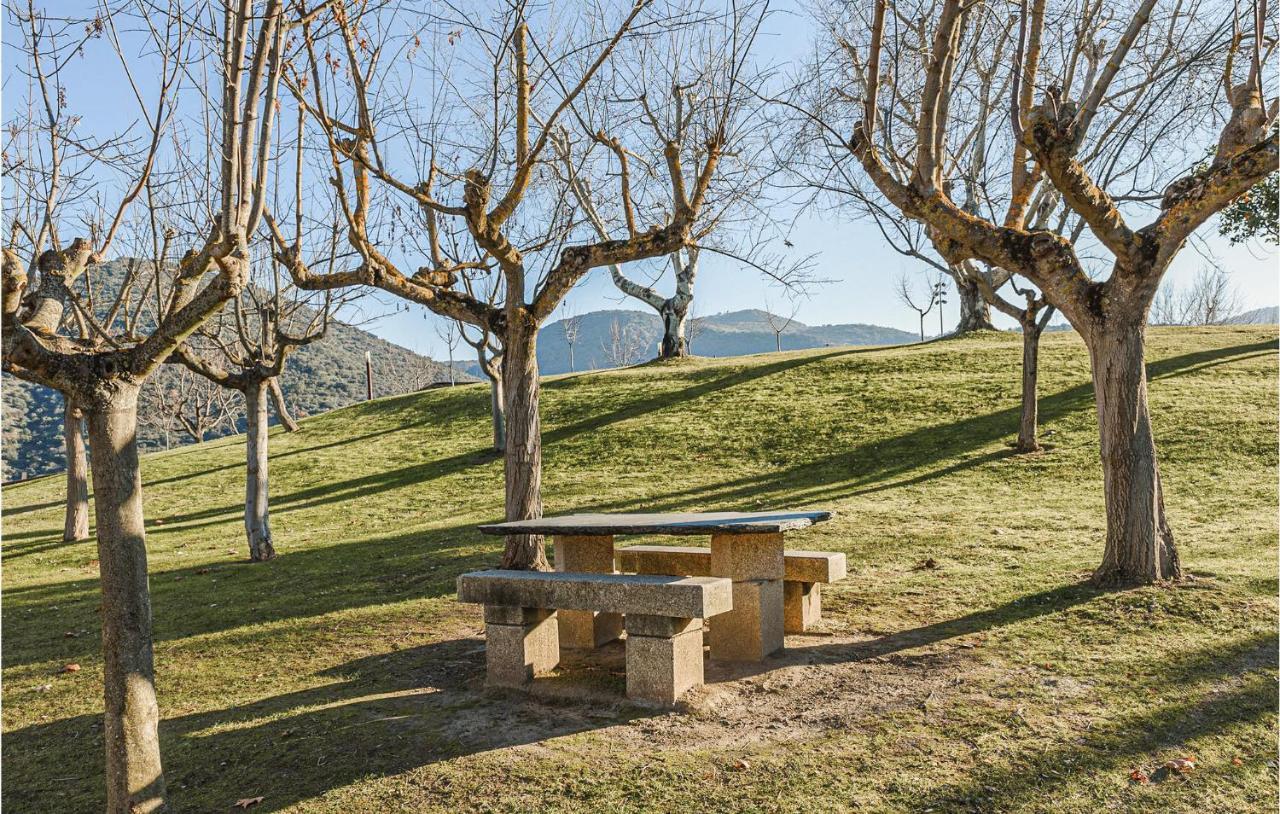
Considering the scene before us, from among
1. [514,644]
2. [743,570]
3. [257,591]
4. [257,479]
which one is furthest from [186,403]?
[743,570]

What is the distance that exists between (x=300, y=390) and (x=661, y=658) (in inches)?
2664

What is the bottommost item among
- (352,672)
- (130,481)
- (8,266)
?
(352,672)

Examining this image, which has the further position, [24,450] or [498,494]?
[24,450]

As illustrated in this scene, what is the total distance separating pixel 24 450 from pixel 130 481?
2374 inches

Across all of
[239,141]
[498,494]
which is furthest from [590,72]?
[498,494]

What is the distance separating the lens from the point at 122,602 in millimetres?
3691

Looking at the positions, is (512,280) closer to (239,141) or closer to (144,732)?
(239,141)

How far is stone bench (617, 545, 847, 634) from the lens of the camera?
6348 millimetres

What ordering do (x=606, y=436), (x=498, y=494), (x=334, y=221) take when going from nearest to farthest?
(x=334, y=221), (x=498, y=494), (x=606, y=436)

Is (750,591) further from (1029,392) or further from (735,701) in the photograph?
(1029,392)

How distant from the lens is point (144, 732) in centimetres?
376

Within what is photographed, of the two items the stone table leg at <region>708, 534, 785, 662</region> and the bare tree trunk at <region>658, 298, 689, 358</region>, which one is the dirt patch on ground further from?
the bare tree trunk at <region>658, 298, 689, 358</region>

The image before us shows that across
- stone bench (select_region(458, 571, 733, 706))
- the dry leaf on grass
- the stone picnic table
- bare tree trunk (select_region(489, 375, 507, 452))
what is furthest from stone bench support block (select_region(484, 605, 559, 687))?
bare tree trunk (select_region(489, 375, 507, 452))

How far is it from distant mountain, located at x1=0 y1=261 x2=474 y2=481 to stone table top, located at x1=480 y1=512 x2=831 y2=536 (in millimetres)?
36184
